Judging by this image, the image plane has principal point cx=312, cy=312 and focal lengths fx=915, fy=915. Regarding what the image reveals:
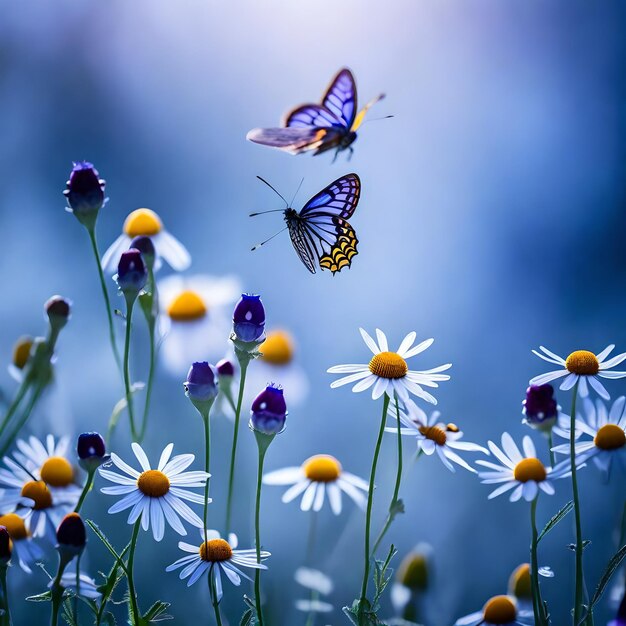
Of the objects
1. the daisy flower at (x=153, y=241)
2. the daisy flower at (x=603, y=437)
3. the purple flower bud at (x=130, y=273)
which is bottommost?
the daisy flower at (x=603, y=437)

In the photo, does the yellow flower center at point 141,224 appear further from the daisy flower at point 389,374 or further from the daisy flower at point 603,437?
the daisy flower at point 603,437

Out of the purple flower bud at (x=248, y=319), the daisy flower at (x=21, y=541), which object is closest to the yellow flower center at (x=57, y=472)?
the daisy flower at (x=21, y=541)

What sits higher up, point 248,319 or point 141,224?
point 141,224

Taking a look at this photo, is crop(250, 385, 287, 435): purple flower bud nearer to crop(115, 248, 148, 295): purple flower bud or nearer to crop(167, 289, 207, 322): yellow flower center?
crop(115, 248, 148, 295): purple flower bud

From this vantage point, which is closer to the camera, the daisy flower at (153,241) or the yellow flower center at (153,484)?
the yellow flower center at (153,484)

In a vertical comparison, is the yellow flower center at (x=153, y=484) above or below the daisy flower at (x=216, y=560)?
above

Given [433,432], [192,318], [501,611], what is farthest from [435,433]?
[192,318]

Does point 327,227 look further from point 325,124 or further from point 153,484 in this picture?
point 153,484

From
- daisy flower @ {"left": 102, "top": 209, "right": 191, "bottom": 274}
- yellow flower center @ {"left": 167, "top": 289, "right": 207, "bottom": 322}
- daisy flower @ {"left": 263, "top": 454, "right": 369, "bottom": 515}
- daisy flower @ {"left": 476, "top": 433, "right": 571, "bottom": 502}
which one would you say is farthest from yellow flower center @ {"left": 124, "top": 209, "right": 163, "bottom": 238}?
daisy flower @ {"left": 476, "top": 433, "right": 571, "bottom": 502}
